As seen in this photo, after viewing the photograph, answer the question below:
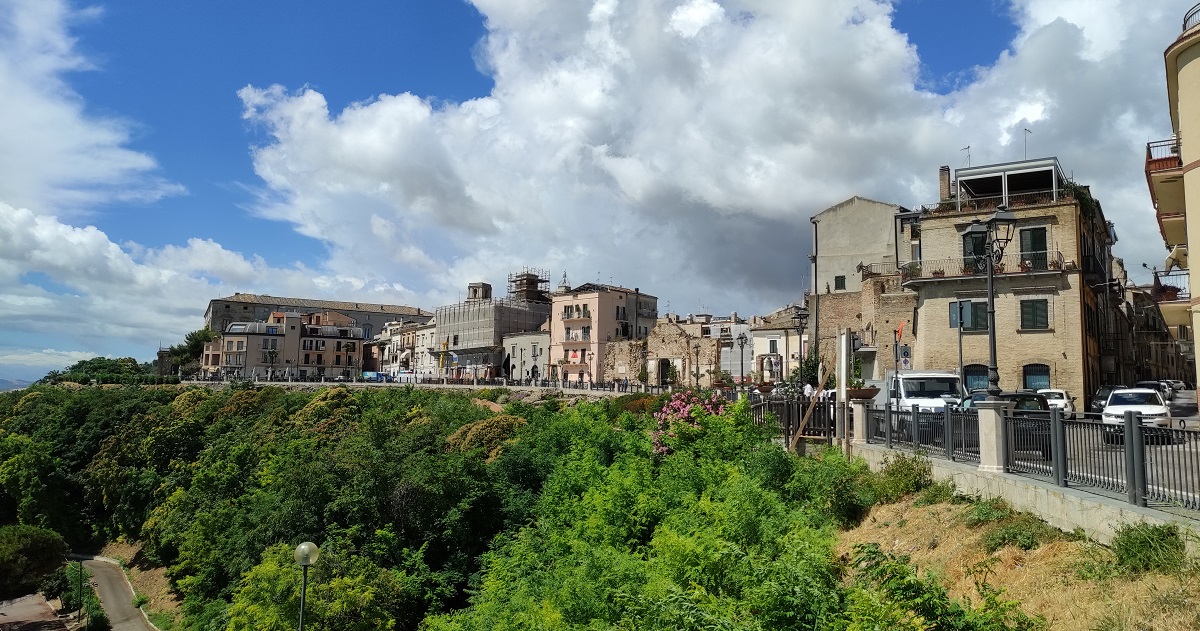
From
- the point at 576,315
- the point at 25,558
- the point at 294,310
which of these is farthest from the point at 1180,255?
the point at 294,310

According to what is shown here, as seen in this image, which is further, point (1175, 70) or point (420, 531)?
point (420, 531)

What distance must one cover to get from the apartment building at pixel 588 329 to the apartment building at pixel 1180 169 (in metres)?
50.4

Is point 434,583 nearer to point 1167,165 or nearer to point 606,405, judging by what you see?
point 606,405

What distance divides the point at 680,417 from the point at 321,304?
13126 centimetres

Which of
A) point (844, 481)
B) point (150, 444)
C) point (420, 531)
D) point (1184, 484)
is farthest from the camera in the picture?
point (150, 444)

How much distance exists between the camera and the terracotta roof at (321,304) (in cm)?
13362

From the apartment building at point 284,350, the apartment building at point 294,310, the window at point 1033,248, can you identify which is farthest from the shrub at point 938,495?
the apartment building at point 294,310

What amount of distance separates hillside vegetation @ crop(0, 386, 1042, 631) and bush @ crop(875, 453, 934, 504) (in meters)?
0.04

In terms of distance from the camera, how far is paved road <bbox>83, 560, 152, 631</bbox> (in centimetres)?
3303

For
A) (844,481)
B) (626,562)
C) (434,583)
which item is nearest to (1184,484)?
(844,481)

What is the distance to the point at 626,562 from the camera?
12.0 metres

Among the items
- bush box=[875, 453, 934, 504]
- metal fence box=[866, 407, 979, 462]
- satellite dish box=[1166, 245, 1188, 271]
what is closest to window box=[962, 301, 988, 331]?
satellite dish box=[1166, 245, 1188, 271]

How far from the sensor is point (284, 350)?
360 ft

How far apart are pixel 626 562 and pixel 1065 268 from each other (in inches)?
1131
